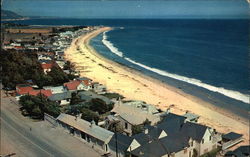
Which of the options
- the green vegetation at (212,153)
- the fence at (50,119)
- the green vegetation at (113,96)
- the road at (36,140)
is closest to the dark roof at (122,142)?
the road at (36,140)

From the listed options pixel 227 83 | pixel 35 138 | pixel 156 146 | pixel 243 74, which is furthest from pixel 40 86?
pixel 243 74

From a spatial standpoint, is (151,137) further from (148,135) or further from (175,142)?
(175,142)

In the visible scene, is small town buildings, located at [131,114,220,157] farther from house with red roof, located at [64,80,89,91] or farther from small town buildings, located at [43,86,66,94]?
small town buildings, located at [43,86,66,94]

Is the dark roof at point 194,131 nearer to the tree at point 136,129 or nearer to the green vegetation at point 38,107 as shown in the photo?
the tree at point 136,129

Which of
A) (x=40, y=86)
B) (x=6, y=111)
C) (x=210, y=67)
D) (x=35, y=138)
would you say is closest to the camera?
(x=35, y=138)

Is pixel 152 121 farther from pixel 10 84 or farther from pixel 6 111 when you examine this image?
pixel 10 84

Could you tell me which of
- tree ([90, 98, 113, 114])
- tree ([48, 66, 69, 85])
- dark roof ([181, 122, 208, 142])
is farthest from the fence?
tree ([48, 66, 69, 85])

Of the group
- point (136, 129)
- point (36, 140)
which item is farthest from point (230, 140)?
point (36, 140)
